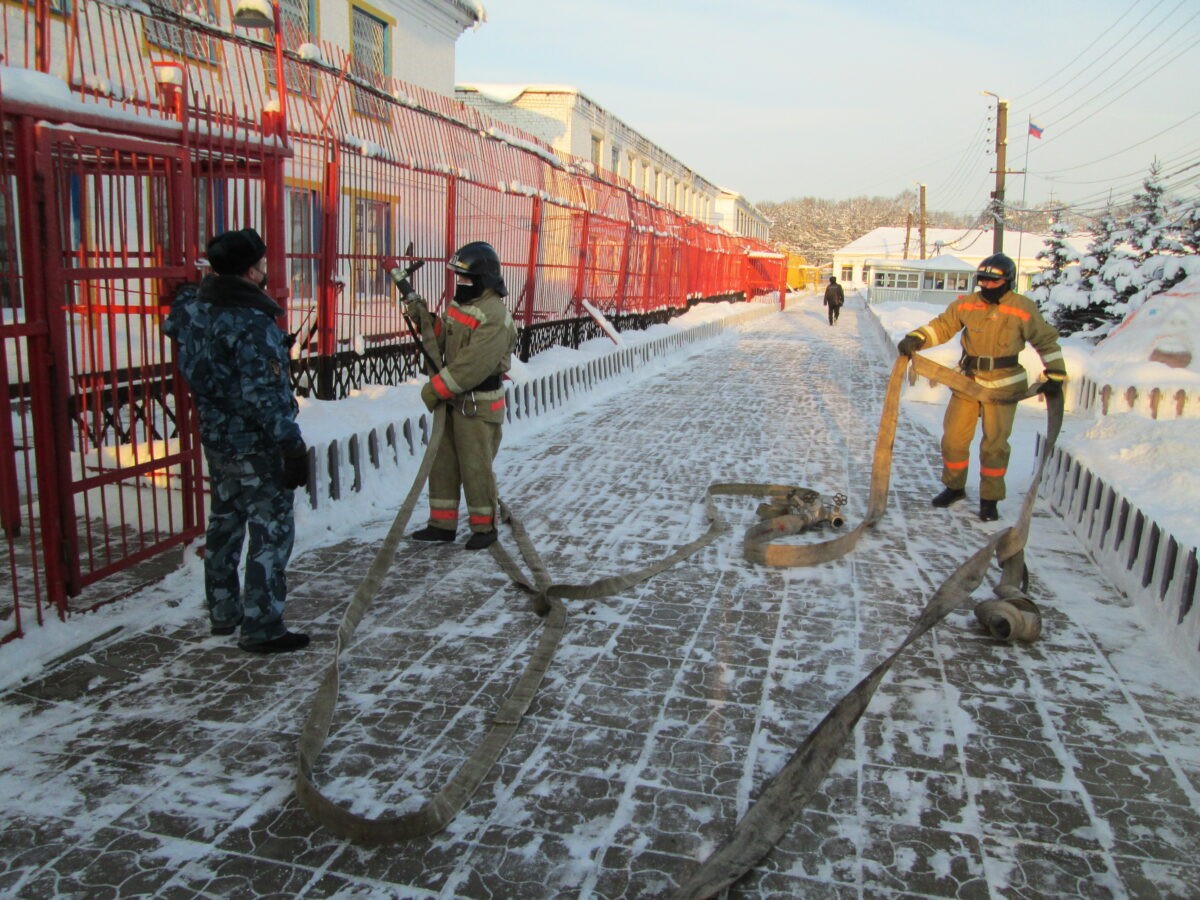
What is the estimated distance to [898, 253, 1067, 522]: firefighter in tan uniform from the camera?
666 centimetres

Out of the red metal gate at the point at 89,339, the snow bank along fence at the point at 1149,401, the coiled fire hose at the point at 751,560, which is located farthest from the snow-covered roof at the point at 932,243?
the red metal gate at the point at 89,339

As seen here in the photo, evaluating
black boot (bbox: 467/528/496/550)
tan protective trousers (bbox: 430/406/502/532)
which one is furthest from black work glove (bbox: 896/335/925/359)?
black boot (bbox: 467/528/496/550)

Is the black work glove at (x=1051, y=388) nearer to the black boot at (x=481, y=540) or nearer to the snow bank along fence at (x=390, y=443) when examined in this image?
the black boot at (x=481, y=540)

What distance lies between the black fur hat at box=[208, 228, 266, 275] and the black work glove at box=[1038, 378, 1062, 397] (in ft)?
16.8

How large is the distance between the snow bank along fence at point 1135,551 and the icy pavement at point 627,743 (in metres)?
0.16

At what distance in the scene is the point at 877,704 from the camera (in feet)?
12.4

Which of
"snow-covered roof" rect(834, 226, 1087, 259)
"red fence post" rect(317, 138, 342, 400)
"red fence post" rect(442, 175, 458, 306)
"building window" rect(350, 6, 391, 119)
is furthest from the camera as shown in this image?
"snow-covered roof" rect(834, 226, 1087, 259)

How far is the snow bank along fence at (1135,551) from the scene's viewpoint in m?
4.36

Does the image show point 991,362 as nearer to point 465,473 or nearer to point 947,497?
point 947,497

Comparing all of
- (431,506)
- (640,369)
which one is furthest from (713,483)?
(640,369)

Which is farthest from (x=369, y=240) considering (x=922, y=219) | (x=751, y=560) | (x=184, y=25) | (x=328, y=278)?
(x=922, y=219)

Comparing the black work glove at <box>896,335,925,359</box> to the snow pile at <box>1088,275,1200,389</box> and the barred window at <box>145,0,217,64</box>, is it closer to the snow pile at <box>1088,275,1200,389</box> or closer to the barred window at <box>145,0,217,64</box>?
the snow pile at <box>1088,275,1200,389</box>

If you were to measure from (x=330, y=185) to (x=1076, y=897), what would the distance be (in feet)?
23.9

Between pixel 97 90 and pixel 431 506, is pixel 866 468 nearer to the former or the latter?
pixel 431 506
